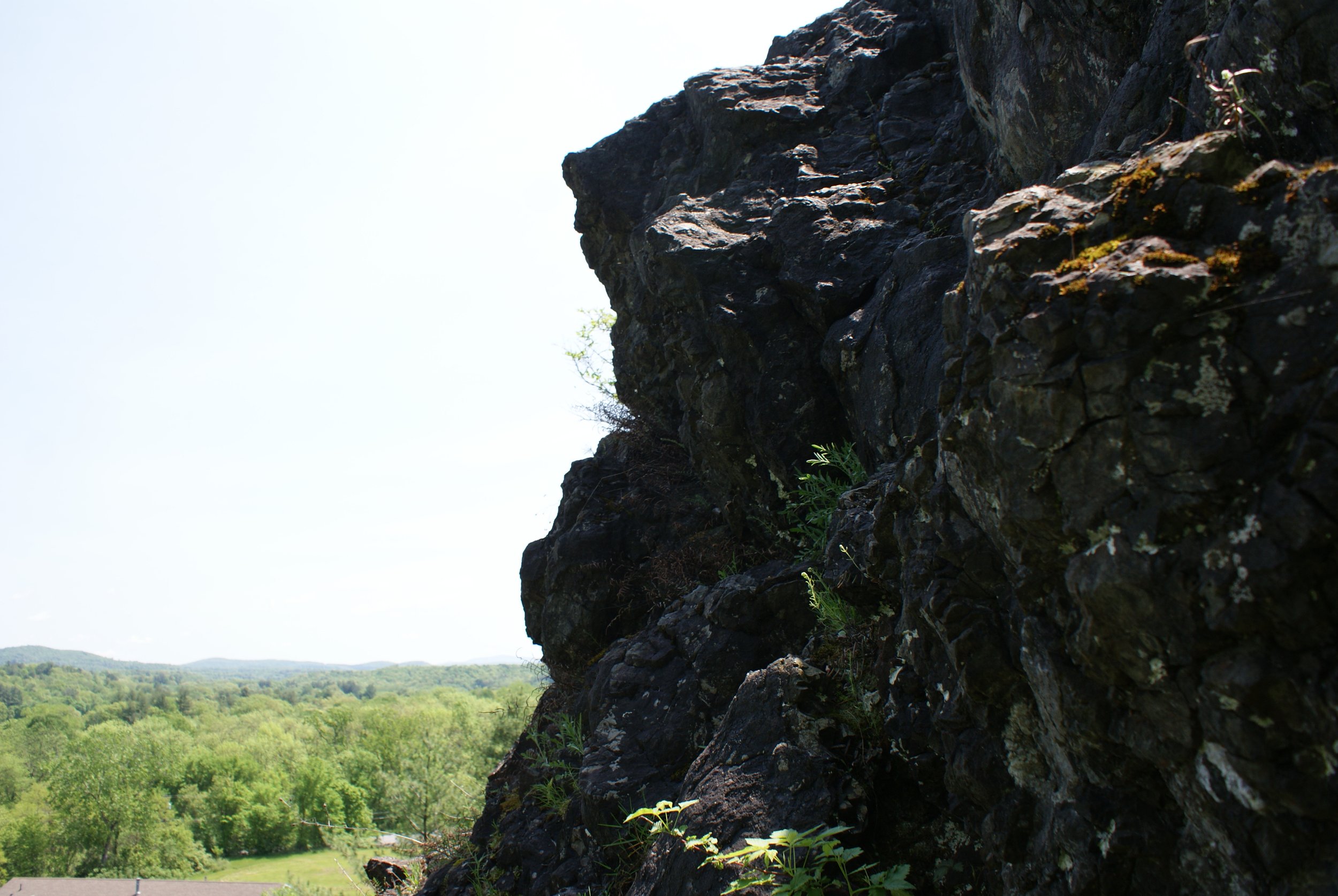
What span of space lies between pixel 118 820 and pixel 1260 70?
64.4 m

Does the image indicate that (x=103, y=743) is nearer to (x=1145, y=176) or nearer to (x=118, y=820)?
(x=118, y=820)

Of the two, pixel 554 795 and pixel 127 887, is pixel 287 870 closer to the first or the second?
pixel 127 887

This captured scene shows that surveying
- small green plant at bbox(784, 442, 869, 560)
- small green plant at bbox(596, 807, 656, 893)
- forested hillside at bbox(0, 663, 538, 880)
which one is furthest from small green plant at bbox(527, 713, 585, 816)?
forested hillside at bbox(0, 663, 538, 880)

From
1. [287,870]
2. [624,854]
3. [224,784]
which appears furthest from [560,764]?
[224,784]

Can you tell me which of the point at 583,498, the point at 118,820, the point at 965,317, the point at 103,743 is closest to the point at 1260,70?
the point at 965,317

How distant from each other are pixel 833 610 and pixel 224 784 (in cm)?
7021

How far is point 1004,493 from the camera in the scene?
339 cm

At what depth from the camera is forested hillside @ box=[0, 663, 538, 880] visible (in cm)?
3506

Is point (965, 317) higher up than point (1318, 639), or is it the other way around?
point (965, 317)

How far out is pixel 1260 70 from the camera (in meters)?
3.41

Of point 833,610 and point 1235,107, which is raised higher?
point 1235,107

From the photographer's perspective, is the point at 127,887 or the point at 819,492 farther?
the point at 127,887

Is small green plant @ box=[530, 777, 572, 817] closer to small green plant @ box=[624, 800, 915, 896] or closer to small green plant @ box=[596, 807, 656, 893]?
small green plant @ box=[596, 807, 656, 893]

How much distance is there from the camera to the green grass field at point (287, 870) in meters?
44.3
